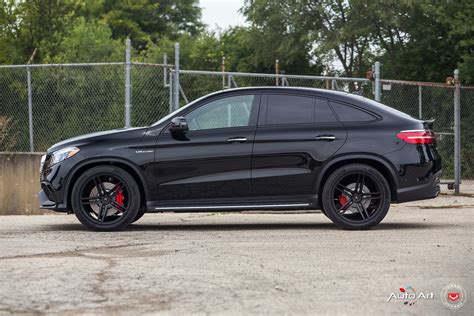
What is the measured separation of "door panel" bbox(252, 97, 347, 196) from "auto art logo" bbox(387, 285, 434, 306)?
14.7 ft

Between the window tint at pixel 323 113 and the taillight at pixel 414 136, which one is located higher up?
the window tint at pixel 323 113

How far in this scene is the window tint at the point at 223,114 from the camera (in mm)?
12375

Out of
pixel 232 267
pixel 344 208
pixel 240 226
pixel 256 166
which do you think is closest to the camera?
pixel 232 267

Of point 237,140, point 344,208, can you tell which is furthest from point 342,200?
point 237,140

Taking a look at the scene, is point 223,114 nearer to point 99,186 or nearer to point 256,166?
point 256,166

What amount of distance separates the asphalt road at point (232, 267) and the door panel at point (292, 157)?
50 centimetres

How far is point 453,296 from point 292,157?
4850 mm

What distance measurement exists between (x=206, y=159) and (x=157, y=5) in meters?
63.4

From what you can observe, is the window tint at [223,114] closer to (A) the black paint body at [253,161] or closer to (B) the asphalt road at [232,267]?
(A) the black paint body at [253,161]

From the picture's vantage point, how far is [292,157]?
12188 millimetres

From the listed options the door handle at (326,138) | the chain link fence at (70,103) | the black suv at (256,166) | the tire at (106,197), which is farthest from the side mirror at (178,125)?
the chain link fence at (70,103)

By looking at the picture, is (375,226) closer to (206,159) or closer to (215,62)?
(206,159)

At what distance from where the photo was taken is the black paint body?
12125mm

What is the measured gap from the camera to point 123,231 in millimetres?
12297
